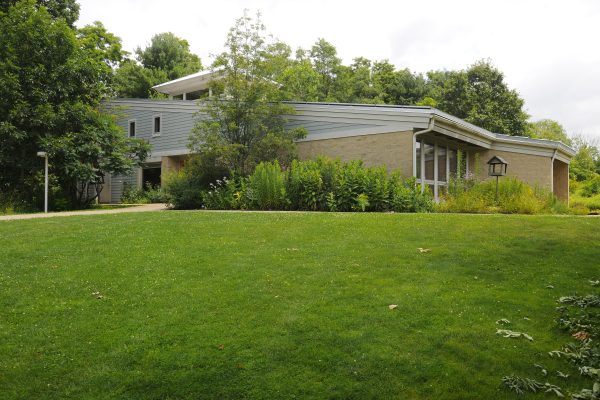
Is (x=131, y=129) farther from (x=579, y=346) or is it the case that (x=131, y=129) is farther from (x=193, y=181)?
(x=579, y=346)

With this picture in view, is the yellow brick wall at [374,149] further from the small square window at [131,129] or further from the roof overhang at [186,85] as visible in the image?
the small square window at [131,129]

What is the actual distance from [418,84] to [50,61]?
28604 mm

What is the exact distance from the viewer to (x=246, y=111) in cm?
1800

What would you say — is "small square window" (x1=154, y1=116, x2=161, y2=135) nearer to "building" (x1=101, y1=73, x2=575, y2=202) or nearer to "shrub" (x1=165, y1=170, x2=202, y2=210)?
"building" (x1=101, y1=73, x2=575, y2=202)

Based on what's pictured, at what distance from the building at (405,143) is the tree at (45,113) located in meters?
3.88

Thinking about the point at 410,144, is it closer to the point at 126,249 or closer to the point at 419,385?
the point at 126,249

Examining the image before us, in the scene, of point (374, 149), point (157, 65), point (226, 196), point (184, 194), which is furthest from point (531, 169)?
point (157, 65)

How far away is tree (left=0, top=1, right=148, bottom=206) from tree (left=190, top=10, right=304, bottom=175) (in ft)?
15.3

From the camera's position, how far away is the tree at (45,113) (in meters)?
18.5

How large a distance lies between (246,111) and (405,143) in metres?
5.95

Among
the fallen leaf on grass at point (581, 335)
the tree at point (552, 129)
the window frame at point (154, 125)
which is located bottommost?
the fallen leaf on grass at point (581, 335)

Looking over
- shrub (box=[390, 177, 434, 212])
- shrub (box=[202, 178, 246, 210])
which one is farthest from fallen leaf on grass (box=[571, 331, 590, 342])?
shrub (box=[202, 178, 246, 210])

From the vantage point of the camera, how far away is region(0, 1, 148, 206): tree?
18500 mm

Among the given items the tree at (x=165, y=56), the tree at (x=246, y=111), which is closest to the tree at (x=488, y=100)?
the tree at (x=246, y=111)
